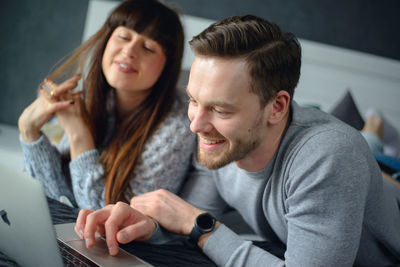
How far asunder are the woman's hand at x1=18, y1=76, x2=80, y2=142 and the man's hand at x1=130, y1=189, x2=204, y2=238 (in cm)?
54

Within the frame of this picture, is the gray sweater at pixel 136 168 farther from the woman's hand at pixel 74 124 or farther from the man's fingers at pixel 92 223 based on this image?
the man's fingers at pixel 92 223

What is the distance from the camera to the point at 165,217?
3.38ft

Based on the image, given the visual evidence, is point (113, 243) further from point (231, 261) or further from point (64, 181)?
point (64, 181)

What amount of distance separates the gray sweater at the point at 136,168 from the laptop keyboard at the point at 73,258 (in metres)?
0.55

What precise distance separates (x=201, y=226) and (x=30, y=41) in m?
2.33

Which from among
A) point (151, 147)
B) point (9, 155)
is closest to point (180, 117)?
point (151, 147)

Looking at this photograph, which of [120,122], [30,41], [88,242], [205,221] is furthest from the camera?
[30,41]

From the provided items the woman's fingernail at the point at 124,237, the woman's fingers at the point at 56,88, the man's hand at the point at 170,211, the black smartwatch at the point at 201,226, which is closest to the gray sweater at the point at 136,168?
the woman's fingers at the point at 56,88

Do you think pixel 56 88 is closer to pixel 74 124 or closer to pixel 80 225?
pixel 74 124

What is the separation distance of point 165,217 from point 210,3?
85.6 inches

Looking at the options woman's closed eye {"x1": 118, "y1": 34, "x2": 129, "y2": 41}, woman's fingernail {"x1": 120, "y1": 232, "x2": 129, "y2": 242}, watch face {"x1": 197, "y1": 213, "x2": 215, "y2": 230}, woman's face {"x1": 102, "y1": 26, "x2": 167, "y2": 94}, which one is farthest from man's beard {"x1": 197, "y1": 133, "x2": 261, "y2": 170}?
woman's closed eye {"x1": 118, "y1": 34, "x2": 129, "y2": 41}

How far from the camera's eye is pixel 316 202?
0.83m

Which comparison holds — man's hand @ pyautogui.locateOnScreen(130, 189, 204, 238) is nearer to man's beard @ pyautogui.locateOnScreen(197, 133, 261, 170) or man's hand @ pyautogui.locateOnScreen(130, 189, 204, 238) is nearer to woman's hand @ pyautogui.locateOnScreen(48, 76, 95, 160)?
man's beard @ pyautogui.locateOnScreen(197, 133, 261, 170)

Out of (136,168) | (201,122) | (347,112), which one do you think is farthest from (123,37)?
(347,112)
